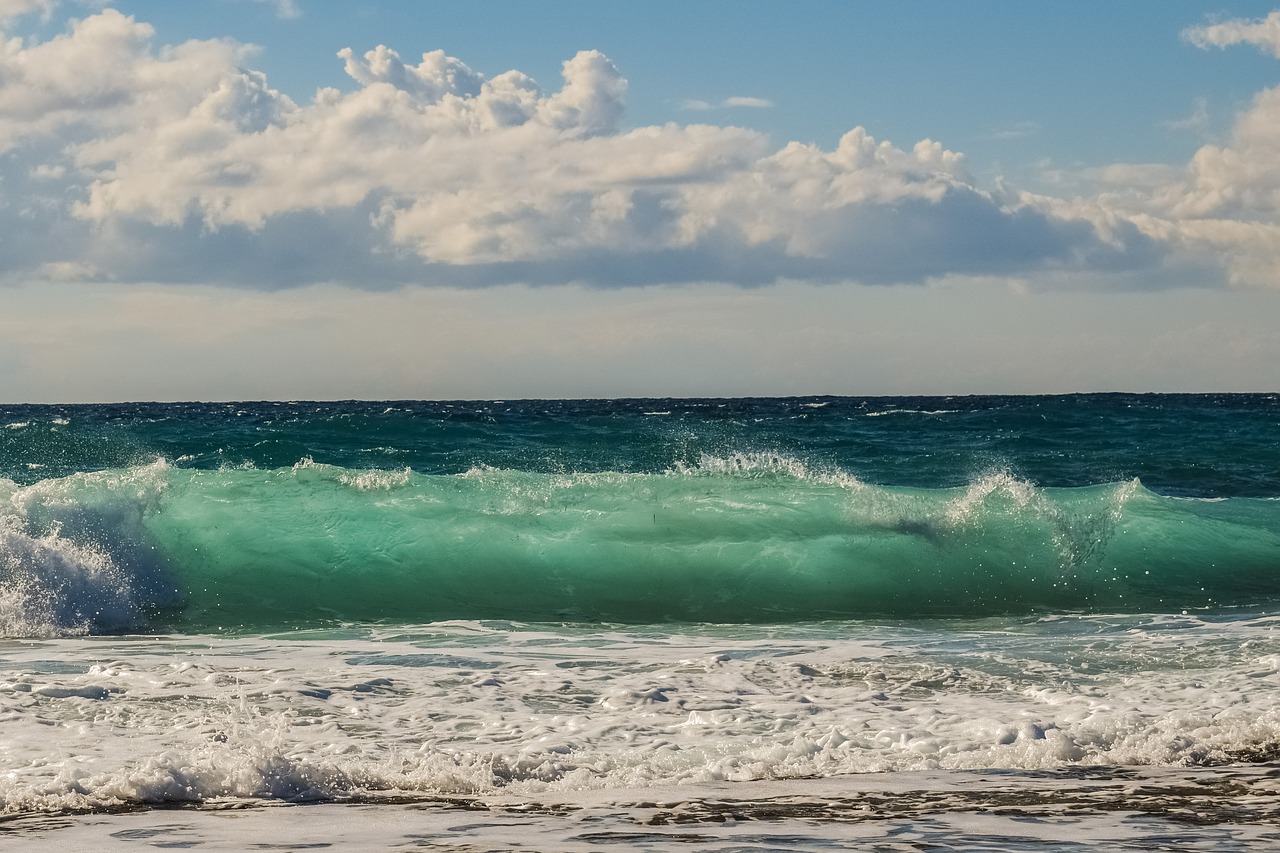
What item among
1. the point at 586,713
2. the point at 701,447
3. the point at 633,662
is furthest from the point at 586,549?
the point at 701,447

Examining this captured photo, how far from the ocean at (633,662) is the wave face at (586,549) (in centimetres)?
6

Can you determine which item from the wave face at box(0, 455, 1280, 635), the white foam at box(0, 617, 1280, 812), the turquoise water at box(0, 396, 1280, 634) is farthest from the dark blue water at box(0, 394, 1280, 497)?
the white foam at box(0, 617, 1280, 812)

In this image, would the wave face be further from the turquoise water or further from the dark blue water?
the dark blue water

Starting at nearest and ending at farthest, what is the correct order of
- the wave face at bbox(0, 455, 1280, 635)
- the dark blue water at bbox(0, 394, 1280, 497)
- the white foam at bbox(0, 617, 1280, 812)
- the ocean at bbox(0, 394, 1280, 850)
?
the ocean at bbox(0, 394, 1280, 850), the white foam at bbox(0, 617, 1280, 812), the wave face at bbox(0, 455, 1280, 635), the dark blue water at bbox(0, 394, 1280, 497)

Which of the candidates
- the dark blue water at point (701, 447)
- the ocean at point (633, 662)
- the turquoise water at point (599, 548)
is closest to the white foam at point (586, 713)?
the ocean at point (633, 662)

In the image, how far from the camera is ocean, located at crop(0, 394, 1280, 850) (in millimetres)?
5316

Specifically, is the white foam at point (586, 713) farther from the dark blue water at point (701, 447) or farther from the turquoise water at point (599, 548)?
the dark blue water at point (701, 447)

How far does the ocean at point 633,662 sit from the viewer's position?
17.4ft

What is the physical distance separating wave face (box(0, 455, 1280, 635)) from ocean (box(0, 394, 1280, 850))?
6 cm

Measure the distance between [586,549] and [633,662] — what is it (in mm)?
6240

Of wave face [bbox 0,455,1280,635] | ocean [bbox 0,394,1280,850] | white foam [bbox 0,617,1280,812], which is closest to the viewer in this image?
ocean [bbox 0,394,1280,850]

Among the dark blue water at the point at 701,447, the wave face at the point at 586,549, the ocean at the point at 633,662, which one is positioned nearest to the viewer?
the ocean at the point at 633,662

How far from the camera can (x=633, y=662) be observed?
337 inches

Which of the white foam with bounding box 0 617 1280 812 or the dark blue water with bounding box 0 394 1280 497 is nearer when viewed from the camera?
the white foam with bounding box 0 617 1280 812
